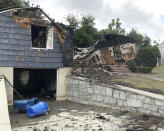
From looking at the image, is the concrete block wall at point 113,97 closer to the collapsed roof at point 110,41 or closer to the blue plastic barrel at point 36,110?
the blue plastic barrel at point 36,110

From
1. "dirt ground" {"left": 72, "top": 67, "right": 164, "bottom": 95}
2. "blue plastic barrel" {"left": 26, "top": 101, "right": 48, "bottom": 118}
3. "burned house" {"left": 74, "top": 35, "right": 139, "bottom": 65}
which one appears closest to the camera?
"blue plastic barrel" {"left": 26, "top": 101, "right": 48, "bottom": 118}

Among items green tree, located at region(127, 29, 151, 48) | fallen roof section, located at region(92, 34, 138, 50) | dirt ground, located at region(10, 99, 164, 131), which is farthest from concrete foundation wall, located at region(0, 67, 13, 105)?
green tree, located at region(127, 29, 151, 48)

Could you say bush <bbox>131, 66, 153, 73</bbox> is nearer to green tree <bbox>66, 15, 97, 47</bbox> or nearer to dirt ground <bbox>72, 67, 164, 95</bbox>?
dirt ground <bbox>72, 67, 164, 95</bbox>

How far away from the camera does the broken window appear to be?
40.4 ft

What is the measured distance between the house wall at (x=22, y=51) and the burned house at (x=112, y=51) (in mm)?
6037

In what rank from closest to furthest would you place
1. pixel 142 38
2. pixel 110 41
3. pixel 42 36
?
1. pixel 42 36
2. pixel 110 41
3. pixel 142 38

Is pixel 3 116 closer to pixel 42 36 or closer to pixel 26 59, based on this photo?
pixel 26 59

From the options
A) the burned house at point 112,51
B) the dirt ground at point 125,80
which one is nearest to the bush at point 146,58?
the burned house at point 112,51

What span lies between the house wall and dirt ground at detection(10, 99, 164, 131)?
3041 millimetres

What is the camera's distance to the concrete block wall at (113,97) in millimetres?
8023

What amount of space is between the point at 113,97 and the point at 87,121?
95.0 inches

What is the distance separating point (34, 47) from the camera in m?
12.6

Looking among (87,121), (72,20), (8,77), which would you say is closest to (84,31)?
(72,20)

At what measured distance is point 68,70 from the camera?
1296cm
